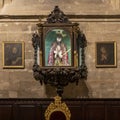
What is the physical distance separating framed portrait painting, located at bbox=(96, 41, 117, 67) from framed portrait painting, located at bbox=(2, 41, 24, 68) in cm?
198

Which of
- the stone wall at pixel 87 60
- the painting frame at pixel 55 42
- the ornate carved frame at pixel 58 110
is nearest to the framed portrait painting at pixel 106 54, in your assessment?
the stone wall at pixel 87 60

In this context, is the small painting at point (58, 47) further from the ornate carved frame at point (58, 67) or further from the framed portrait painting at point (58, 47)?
the ornate carved frame at point (58, 67)

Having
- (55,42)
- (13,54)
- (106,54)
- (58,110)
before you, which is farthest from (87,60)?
(58,110)

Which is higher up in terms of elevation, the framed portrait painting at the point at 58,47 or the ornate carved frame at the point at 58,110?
the framed portrait painting at the point at 58,47

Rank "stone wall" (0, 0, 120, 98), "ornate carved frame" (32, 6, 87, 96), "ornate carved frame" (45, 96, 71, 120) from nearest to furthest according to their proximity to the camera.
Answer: "ornate carved frame" (45, 96, 71, 120)
"ornate carved frame" (32, 6, 87, 96)
"stone wall" (0, 0, 120, 98)

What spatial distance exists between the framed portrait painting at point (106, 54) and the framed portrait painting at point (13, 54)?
6.51ft

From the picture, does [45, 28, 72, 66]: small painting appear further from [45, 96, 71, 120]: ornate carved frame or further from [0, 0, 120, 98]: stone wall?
[45, 96, 71, 120]: ornate carved frame

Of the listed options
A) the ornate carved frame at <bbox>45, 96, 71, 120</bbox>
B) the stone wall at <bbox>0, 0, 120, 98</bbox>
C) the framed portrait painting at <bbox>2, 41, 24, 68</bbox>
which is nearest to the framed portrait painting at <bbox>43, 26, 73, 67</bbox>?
the stone wall at <bbox>0, 0, 120, 98</bbox>

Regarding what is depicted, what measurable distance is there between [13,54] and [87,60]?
6.35 feet

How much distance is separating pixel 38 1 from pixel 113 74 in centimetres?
278

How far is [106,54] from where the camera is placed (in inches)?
457

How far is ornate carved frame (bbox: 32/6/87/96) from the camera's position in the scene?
11.0m

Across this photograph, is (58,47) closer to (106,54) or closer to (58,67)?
(58,67)

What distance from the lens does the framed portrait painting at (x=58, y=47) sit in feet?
36.8
